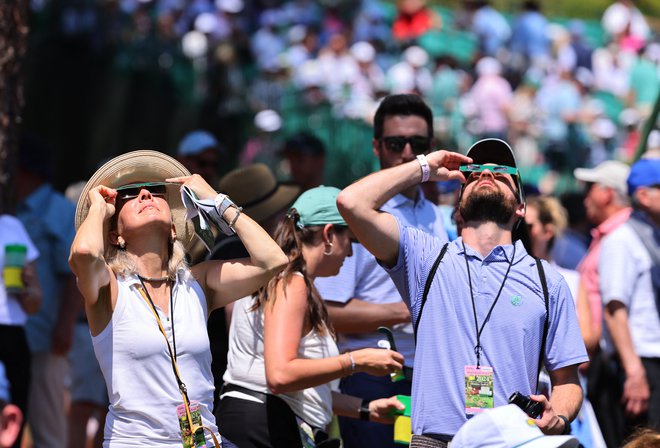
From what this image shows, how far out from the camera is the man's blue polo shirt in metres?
4.48

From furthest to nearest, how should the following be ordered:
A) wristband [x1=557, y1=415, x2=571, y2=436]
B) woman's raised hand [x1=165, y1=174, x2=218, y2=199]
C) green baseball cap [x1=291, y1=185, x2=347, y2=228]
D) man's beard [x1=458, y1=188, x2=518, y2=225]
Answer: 1. green baseball cap [x1=291, y1=185, x2=347, y2=228]
2. man's beard [x1=458, y1=188, x2=518, y2=225]
3. woman's raised hand [x1=165, y1=174, x2=218, y2=199]
4. wristband [x1=557, y1=415, x2=571, y2=436]

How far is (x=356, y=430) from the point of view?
5926 millimetres

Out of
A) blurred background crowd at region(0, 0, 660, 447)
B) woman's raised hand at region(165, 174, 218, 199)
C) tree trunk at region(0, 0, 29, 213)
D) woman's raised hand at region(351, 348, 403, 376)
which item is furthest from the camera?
blurred background crowd at region(0, 0, 660, 447)

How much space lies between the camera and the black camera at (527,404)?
4332mm

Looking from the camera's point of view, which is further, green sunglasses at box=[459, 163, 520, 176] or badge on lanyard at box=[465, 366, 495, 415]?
green sunglasses at box=[459, 163, 520, 176]

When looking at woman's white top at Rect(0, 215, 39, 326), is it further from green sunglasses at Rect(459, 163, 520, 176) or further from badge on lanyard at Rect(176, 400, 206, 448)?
green sunglasses at Rect(459, 163, 520, 176)

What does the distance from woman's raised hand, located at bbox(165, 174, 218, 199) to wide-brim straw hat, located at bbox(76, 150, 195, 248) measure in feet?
0.25

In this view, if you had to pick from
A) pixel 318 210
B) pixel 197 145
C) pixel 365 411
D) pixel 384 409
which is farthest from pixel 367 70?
pixel 384 409

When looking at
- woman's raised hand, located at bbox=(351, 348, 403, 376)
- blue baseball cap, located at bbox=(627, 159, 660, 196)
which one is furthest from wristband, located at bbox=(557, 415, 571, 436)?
blue baseball cap, located at bbox=(627, 159, 660, 196)

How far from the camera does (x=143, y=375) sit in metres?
4.35

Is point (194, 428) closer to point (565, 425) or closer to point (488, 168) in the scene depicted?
point (565, 425)

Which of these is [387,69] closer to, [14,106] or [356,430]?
[14,106]

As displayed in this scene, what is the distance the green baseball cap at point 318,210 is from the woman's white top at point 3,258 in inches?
81.6

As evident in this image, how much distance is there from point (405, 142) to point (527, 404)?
2206mm
